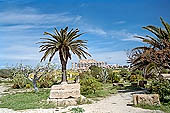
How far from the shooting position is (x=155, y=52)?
13.6 meters

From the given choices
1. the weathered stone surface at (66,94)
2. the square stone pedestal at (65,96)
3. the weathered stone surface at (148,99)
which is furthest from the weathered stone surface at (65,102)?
the weathered stone surface at (148,99)

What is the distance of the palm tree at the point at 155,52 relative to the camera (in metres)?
13.4

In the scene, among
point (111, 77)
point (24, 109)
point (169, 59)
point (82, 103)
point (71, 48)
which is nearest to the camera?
point (24, 109)

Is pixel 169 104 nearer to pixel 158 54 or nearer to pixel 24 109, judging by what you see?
pixel 158 54

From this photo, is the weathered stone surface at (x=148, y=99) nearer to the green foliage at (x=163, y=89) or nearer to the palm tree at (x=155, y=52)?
the green foliage at (x=163, y=89)

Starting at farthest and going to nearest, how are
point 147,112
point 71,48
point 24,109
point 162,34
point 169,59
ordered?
1. point 71,48
2. point 162,34
3. point 169,59
4. point 24,109
5. point 147,112

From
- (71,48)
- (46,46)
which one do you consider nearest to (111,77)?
(71,48)

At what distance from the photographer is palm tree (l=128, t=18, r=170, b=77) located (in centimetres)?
1342

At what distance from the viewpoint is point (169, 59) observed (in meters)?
13.3

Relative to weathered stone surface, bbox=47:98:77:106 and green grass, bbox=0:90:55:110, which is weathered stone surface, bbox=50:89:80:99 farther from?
green grass, bbox=0:90:55:110

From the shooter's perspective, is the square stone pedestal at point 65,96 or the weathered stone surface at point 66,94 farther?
the weathered stone surface at point 66,94

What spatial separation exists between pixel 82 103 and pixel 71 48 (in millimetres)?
11834

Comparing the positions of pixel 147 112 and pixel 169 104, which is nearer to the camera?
pixel 147 112

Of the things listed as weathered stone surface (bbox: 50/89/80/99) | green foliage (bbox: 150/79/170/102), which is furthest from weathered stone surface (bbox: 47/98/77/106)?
green foliage (bbox: 150/79/170/102)
